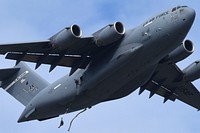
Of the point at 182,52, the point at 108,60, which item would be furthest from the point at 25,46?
the point at 182,52

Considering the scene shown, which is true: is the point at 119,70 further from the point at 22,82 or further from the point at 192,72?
the point at 22,82

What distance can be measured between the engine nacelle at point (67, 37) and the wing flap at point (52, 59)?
1138mm

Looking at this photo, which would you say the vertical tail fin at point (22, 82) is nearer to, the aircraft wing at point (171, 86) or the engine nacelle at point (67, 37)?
the aircraft wing at point (171, 86)

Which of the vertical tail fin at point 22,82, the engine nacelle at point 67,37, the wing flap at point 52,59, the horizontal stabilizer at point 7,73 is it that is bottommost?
the vertical tail fin at point 22,82

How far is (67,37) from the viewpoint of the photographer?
2002 centimetres

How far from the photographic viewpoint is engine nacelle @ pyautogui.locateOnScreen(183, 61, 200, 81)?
23.1 m

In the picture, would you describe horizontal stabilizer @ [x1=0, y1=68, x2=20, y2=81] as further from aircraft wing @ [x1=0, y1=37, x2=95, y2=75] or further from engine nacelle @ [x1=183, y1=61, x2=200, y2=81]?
engine nacelle @ [x1=183, y1=61, x2=200, y2=81]

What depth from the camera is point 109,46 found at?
21062 millimetres

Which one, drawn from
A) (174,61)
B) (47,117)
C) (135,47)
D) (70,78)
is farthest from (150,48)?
(47,117)

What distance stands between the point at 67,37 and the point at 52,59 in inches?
72.9

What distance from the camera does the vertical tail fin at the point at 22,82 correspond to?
24531mm

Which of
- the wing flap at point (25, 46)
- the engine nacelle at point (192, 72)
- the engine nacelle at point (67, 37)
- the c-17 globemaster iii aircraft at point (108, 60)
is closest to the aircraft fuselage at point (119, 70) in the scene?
the c-17 globemaster iii aircraft at point (108, 60)

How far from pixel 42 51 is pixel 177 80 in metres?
5.49

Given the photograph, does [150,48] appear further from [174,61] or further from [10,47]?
[10,47]
